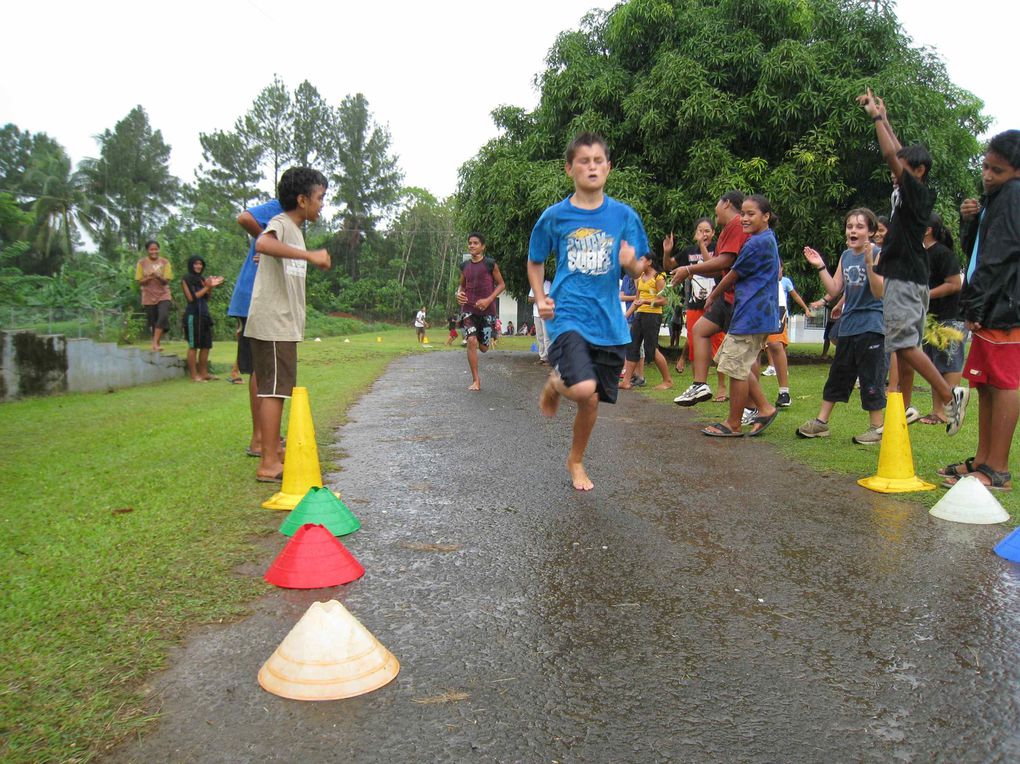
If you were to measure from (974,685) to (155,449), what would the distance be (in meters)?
5.42

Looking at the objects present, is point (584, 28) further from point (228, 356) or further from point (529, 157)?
point (228, 356)

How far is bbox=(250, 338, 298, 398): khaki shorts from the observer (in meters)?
4.80

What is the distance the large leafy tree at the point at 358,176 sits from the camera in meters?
61.9

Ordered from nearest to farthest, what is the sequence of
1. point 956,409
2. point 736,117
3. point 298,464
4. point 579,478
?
point 298,464, point 579,478, point 956,409, point 736,117

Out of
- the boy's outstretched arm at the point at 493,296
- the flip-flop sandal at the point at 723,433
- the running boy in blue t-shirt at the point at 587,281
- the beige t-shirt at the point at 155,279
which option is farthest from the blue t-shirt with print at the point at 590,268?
the beige t-shirt at the point at 155,279

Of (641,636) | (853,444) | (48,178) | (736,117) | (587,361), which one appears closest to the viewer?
(641,636)

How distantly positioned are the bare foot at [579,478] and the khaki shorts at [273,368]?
1841 mm

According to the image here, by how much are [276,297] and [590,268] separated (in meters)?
1.99

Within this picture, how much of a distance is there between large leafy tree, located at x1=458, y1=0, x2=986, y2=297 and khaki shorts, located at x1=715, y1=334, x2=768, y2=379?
9.08 metres

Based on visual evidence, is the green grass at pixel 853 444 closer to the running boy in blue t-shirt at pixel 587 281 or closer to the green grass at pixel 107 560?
the running boy in blue t-shirt at pixel 587 281

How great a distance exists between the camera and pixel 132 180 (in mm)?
59938

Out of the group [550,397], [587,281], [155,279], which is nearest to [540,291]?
[587,281]

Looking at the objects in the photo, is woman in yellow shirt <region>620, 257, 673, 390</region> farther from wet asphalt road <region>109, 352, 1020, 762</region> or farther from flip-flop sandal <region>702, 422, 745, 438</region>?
wet asphalt road <region>109, 352, 1020, 762</region>

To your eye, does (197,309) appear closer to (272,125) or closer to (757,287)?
(757,287)
